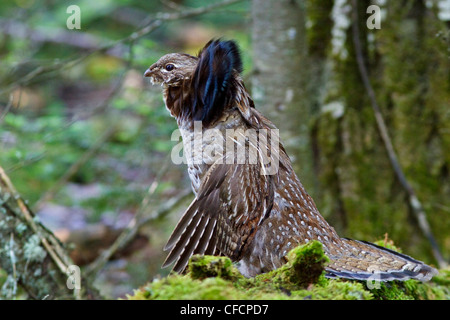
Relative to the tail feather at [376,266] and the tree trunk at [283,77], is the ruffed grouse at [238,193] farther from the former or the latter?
the tree trunk at [283,77]

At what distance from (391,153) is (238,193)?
2.87m

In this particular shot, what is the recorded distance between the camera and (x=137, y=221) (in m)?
6.04

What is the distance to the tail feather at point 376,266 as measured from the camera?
2.99 m

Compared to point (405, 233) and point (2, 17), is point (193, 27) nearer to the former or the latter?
point (2, 17)

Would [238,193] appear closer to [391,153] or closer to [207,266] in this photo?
[207,266]

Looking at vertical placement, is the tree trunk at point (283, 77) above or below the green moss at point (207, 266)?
above

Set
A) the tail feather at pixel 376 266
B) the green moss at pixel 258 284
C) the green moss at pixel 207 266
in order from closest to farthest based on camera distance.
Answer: the green moss at pixel 258 284
the green moss at pixel 207 266
the tail feather at pixel 376 266

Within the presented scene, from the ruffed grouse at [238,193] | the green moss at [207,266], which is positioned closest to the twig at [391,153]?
the ruffed grouse at [238,193]

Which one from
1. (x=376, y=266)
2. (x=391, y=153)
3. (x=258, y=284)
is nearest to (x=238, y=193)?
(x=258, y=284)

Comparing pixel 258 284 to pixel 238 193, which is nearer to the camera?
pixel 258 284

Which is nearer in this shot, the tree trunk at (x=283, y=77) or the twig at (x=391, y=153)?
the twig at (x=391, y=153)

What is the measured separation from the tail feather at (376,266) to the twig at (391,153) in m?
2.27

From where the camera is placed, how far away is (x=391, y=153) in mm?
5711

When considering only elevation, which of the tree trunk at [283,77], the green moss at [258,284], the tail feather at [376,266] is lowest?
the tail feather at [376,266]
